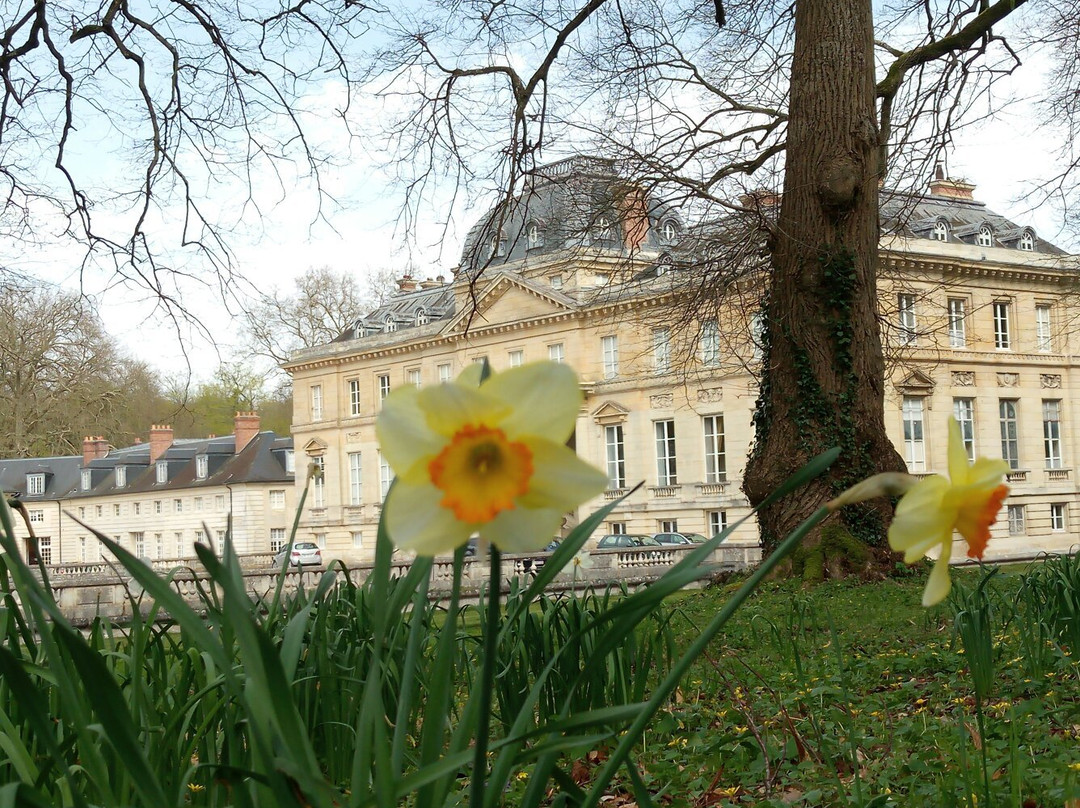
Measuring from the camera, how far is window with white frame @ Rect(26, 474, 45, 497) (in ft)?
156

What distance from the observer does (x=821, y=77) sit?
9.16 meters

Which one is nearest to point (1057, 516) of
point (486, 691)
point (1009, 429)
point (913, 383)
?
point (1009, 429)

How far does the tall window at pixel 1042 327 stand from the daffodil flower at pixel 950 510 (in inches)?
1291

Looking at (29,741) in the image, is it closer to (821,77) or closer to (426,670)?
(426,670)

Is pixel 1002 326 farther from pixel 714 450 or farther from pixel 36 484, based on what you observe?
pixel 36 484

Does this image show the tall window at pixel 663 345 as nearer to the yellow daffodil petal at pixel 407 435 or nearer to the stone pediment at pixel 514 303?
the stone pediment at pixel 514 303

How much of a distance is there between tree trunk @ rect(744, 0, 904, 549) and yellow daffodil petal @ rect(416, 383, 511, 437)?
8659mm

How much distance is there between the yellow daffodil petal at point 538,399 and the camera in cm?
81

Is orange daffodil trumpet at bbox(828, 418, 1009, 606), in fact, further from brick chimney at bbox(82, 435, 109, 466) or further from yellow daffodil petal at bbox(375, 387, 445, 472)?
brick chimney at bbox(82, 435, 109, 466)

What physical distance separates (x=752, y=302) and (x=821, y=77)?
308cm

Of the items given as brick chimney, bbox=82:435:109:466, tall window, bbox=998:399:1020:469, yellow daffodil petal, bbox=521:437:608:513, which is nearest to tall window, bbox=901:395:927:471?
tall window, bbox=998:399:1020:469

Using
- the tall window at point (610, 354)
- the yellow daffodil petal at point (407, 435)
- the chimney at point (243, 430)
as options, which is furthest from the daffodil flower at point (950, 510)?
the chimney at point (243, 430)

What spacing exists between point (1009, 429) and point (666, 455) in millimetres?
9475

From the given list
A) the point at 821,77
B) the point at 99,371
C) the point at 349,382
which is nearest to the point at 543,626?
the point at 821,77
